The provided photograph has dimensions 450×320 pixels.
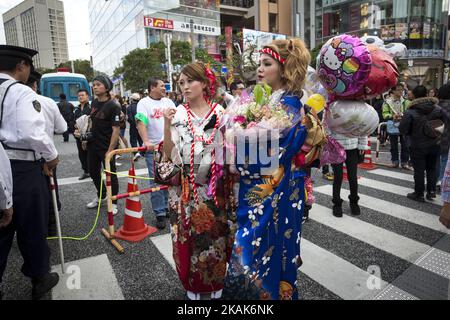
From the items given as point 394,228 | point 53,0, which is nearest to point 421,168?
point 394,228

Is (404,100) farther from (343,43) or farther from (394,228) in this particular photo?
(343,43)

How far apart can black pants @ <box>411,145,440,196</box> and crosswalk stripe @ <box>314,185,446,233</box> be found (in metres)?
0.56

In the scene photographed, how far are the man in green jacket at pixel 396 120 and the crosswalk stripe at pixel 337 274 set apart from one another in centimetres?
490

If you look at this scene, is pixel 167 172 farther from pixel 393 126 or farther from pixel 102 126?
pixel 393 126

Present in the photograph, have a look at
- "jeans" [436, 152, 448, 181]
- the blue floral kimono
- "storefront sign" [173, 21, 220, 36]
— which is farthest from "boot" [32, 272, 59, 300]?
"storefront sign" [173, 21, 220, 36]

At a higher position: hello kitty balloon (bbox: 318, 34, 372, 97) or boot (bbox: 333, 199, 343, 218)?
hello kitty balloon (bbox: 318, 34, 372, 97)

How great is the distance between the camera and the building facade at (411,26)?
27.0 metres

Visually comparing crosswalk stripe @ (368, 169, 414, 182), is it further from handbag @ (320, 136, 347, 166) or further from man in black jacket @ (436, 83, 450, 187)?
handbag @ (320, 136, 347, 166)

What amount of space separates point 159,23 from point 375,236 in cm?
3863

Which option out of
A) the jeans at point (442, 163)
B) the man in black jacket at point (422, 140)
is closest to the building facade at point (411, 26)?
the jeans at point (442, 163)

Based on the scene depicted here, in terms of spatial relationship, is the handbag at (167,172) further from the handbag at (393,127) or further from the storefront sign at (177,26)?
the storefront sign at (177,26)

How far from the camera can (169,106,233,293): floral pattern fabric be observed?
2096 mm

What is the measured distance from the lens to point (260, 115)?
68.1 inches

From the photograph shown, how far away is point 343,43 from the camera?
7.86 feet
